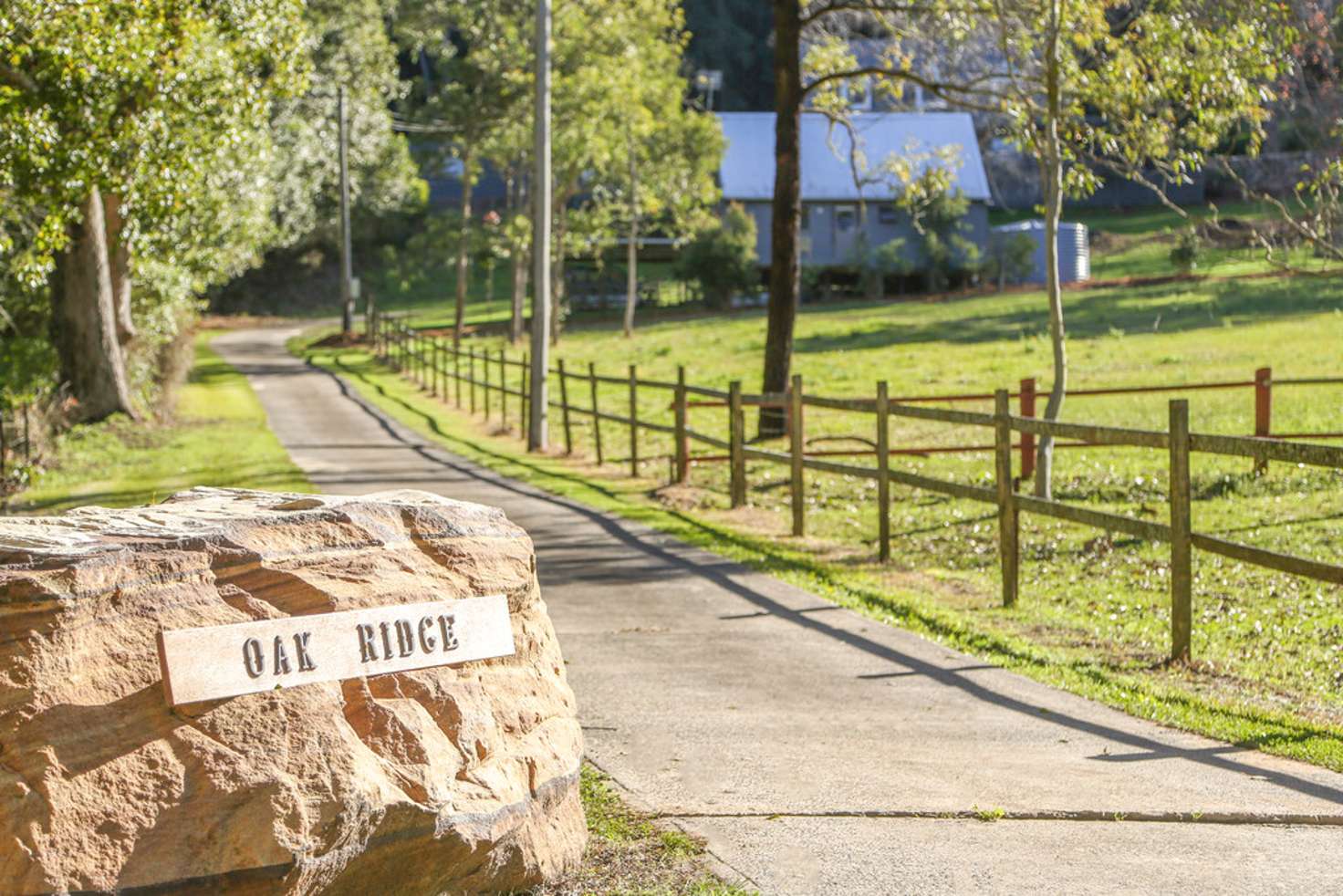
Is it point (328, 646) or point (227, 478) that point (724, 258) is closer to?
point (227, 478)

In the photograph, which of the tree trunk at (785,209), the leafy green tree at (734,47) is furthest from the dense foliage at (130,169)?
the leafy green tree at (734,47)

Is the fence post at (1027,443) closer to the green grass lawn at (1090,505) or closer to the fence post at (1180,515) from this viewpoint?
the green grass lawn at (1090,505)

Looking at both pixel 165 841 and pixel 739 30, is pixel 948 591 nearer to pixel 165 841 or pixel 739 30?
pixel 165 841

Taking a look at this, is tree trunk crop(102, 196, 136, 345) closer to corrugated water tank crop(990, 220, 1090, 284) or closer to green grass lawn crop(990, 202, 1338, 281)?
green grass lawn crop(990, 202, 1338, 281)

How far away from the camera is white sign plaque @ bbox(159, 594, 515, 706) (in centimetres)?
425

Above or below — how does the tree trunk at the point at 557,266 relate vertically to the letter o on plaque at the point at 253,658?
above

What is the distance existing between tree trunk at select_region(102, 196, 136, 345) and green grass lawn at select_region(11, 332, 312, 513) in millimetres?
1705

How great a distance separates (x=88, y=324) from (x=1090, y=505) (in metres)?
16.3

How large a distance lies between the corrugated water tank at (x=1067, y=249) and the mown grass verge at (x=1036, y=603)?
35257mm

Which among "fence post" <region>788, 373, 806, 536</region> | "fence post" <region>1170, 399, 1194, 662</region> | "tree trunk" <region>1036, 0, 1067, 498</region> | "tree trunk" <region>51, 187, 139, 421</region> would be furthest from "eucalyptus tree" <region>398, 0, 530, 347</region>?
"fence post" <region>1170, 399, 1194, 662</region>

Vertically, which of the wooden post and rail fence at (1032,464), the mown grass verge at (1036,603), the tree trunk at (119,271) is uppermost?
the tree trunk at (119,271)

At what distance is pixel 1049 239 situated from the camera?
1599 cm

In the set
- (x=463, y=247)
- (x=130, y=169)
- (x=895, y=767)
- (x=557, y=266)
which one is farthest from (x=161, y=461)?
(x=557, y=266)

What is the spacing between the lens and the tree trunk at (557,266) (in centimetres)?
4694
